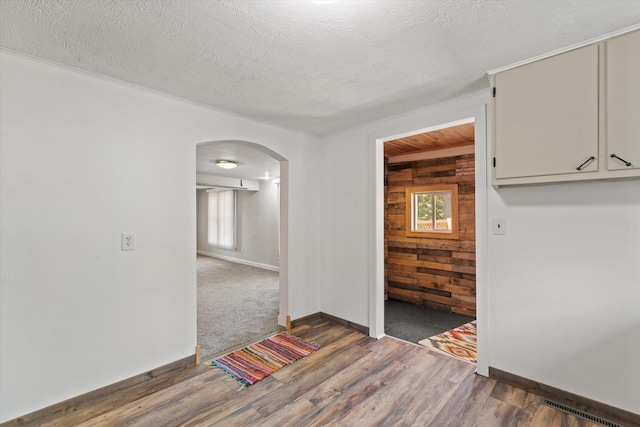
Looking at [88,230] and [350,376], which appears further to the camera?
[350,376]

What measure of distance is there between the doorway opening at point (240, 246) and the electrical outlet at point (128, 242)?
40.6 inches

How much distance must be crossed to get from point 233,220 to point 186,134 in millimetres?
6290

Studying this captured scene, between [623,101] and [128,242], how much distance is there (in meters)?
3.41

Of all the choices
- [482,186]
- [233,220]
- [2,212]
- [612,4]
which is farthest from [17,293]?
[233,220]

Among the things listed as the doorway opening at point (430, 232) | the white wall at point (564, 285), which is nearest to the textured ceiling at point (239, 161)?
the doorway opening at point (430, 232)

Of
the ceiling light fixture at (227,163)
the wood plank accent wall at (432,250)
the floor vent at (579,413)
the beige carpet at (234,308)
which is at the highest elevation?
the ceiling light fixture at (227,163)

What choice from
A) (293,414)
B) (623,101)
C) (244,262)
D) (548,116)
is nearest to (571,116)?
(548,116)

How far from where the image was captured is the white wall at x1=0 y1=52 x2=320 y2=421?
74.7 inches

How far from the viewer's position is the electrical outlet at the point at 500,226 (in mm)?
2365

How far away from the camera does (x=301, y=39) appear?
174cm

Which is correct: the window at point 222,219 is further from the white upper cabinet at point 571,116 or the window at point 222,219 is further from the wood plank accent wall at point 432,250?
the white upper cabinet at point 571,116

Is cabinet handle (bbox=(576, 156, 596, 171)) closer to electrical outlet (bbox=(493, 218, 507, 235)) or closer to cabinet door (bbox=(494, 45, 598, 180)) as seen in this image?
cabinet door (bbox=(494, 45, 598, 180))

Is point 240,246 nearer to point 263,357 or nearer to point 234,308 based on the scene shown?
point 234,308

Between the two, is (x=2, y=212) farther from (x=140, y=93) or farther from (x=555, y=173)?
(x=555, y=173)
